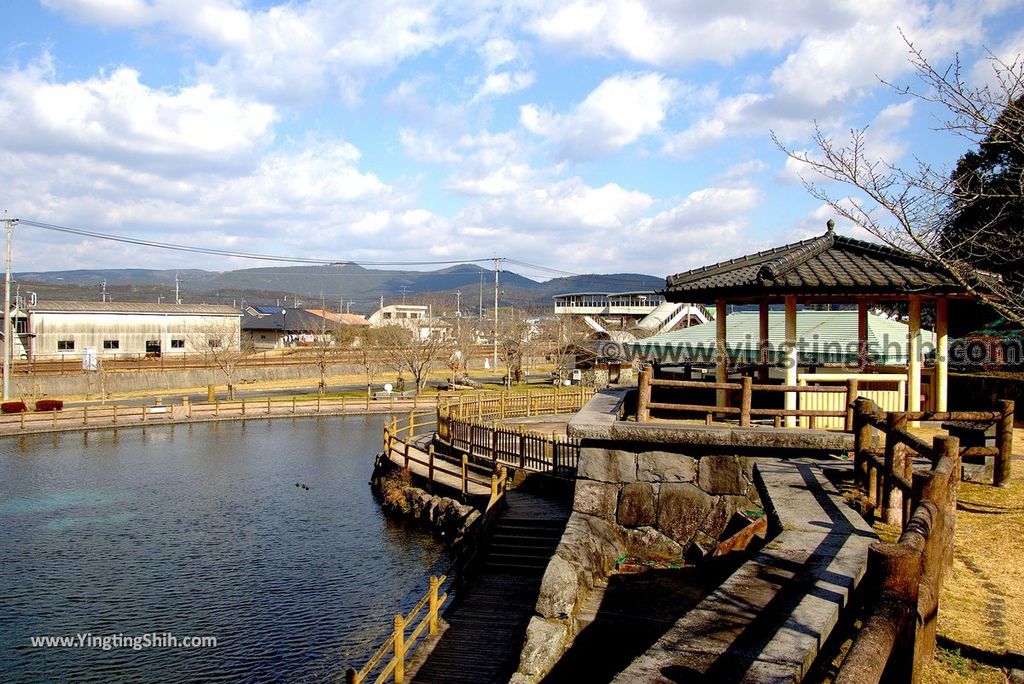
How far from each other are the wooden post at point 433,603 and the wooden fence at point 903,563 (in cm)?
583

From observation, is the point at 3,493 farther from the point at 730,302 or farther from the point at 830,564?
the point at 830,564

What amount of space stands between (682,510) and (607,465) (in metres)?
1.25

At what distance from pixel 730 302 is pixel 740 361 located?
391 centimetres

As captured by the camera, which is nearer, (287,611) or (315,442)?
(287,611)

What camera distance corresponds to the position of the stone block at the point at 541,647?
8555 mm

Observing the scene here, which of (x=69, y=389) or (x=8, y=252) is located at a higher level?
(x=8, y=252)

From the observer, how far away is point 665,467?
10609mm

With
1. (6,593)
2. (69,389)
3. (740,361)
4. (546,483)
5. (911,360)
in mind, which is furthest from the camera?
(69,389)

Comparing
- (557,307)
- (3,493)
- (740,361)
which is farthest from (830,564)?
(557,307)

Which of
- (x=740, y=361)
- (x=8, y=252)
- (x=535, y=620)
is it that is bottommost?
(x=535, y=620)

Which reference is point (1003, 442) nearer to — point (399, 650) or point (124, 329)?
point (399, 650)

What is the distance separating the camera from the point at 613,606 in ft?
31.4

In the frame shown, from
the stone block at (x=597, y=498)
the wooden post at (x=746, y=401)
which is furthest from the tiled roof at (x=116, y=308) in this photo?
the wooden post at (x=746, y=401)

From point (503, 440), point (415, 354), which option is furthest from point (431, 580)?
point (415, 354)
